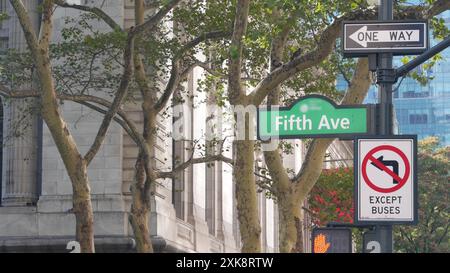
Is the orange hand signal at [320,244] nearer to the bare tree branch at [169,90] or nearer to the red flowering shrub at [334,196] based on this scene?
the bare tree branch at [169,90]

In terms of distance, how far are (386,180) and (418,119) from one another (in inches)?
6228

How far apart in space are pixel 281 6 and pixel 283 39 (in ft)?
10.4

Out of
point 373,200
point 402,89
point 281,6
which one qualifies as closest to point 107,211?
point 281,6

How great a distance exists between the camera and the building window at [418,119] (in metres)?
170

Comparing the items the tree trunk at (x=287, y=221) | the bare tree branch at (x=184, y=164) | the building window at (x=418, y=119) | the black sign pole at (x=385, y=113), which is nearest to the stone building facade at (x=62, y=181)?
the bare tree branch at (x=184, y=164)

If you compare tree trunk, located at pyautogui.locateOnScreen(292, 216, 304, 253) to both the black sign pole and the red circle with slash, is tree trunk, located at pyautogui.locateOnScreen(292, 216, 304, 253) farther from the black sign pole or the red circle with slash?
the red circle with slash

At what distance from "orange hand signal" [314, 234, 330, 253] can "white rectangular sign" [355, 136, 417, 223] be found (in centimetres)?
114

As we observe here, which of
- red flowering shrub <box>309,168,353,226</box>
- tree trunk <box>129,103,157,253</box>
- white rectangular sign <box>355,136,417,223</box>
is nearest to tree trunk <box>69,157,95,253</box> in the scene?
tree trunk <box>129,103,157,253</box>

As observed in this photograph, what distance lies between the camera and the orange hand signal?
15.5 m

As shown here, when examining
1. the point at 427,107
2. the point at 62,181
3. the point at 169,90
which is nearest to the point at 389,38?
the point at 169,90

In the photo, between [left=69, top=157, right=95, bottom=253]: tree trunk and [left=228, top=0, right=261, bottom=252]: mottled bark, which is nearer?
[left=228, top=0, right=261, bottom=252]: mottled bark

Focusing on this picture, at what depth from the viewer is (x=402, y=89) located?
17525 centimetres

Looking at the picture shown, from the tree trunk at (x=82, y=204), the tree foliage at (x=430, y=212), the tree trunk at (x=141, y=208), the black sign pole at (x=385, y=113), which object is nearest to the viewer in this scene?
the black sign pole at (x=385, y=113)

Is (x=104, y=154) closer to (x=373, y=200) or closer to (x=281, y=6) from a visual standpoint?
(x=281, y=6)
